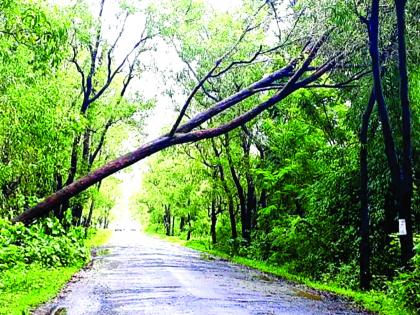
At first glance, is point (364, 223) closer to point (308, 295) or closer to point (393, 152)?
point (308, 295)

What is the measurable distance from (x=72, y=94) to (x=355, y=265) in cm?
1645

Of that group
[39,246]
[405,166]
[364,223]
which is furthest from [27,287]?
[405,166]

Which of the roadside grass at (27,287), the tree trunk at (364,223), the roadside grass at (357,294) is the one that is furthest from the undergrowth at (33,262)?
the tree trunk at (364,223)

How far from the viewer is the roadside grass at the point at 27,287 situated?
10102 millimetres

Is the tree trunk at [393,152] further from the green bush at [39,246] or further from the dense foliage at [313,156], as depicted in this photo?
the green bush at [39,246]

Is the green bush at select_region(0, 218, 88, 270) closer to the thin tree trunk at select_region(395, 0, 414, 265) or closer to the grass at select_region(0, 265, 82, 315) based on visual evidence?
the grass at select_region(0, 265, 82, 315)

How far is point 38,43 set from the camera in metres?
8.65

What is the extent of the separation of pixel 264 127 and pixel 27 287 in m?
15.6

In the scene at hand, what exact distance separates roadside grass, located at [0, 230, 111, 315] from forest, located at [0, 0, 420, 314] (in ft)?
0.25

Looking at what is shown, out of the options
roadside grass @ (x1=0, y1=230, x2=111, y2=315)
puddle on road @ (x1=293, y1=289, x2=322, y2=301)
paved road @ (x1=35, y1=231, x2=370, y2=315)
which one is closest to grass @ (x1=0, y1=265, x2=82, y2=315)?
roadside grass @ (x1=0, y1=230, x2=111, y2=315)

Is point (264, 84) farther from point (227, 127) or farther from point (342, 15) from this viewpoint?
point (342, 15)

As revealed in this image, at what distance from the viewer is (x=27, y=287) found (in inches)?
492

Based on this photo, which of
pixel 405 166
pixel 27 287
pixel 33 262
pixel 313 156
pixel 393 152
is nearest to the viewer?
pixel 405 166

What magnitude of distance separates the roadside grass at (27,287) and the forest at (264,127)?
0.08 m
